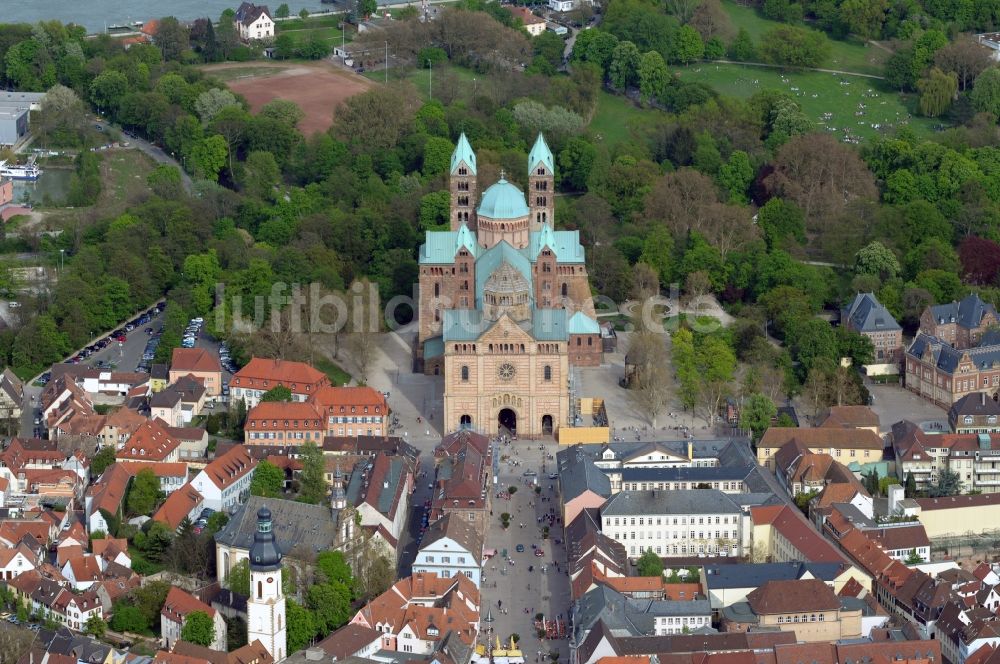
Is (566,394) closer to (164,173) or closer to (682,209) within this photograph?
(682,209)

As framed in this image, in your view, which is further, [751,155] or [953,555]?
[751,155]

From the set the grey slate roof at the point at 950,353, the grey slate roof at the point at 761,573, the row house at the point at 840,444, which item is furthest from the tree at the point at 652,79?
the grey slate roof at the point at 761,573

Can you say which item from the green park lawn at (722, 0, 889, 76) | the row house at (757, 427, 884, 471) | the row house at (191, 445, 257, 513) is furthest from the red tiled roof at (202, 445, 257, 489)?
the green park lawn at (722, 0, 889, 76)

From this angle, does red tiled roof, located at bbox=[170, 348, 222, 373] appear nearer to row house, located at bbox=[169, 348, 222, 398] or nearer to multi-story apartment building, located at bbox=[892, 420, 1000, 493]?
row house, located at bbox=[169, 348, 222, 398]

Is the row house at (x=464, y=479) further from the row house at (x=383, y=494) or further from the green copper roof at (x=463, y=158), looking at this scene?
the green copper roof at (x=463, y=158)

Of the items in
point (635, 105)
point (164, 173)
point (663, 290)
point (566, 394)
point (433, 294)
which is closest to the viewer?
point (566, 394)

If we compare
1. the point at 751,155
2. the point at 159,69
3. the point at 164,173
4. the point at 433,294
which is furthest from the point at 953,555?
the point at 159,69
